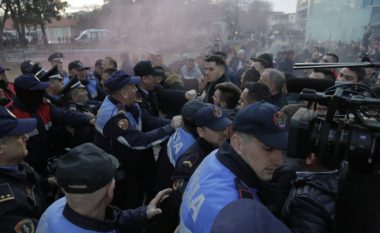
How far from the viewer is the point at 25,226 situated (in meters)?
1.90

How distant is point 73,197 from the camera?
1701 millimetres

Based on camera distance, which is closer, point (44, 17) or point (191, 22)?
point (191, 22)

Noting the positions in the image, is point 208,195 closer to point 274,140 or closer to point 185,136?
point 274,140

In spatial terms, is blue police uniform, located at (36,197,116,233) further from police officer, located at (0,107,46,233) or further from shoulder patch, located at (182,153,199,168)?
shoulder patch, located at (182,153,199,168)

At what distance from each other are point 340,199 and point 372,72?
255 inches

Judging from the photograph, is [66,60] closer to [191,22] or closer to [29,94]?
[191,22]

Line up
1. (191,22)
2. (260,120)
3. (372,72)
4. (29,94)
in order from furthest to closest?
1. (191,22)
2. (372,72)
3. (29,94)
4. (260,120)

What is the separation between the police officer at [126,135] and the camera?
322 cm

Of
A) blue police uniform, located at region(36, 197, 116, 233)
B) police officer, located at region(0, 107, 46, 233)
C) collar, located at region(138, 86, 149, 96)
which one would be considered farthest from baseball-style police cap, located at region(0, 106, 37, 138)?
collar, located at region(138, 86, 149, 96)

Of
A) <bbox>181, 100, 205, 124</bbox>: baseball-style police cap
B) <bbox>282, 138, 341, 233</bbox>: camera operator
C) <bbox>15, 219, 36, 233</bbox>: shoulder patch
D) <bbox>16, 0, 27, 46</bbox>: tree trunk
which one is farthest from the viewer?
<bbox>16, 0, 27, 46</bbox>: tree trunk

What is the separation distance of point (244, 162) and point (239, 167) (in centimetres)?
5

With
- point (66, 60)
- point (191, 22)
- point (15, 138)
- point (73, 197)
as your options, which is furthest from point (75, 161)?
point (66, 60)

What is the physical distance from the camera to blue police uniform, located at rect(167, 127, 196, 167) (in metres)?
2.70

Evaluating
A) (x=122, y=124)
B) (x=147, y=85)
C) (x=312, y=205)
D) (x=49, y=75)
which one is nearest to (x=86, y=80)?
(x=49, y=75)
